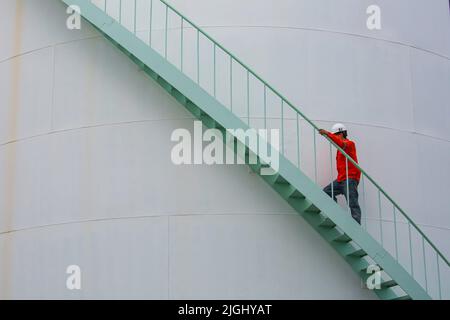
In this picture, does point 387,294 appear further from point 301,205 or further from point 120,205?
point 120,205

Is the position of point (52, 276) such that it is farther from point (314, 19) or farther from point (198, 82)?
point (314, 19)

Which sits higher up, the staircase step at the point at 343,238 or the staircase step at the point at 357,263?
the staircase step at the point at 343,238

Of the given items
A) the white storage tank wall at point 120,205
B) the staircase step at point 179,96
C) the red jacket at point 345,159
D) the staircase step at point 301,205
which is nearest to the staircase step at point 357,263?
the white storage tank wall at point 120,205

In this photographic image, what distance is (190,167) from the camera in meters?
17.0

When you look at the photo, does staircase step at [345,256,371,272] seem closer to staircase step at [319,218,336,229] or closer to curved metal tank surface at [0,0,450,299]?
curved metal tank surface at [0,0,450,299]

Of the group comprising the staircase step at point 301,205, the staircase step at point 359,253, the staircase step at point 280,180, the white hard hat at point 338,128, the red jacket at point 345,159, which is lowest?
the staircase step at point 359,253

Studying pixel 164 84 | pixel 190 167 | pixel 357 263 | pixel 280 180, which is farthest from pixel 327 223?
pixel 164 84

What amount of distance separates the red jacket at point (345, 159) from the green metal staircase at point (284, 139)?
19cm

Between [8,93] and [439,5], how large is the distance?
7.80 m

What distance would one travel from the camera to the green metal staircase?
16.3 meters

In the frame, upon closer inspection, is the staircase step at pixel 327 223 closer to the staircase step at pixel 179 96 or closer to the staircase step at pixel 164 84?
the staircase step at pixel 179 96

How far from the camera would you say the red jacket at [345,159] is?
16.9 m

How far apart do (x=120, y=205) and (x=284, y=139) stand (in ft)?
9.27

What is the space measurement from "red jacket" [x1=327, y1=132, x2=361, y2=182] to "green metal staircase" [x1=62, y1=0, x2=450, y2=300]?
186mm
